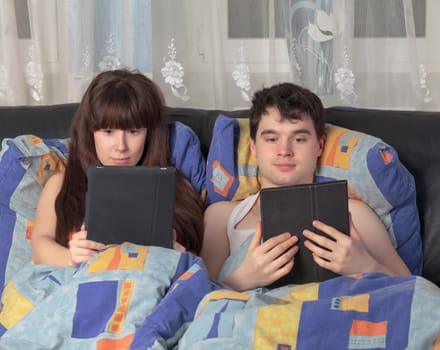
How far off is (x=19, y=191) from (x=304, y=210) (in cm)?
74

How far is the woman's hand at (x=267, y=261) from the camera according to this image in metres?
1.66

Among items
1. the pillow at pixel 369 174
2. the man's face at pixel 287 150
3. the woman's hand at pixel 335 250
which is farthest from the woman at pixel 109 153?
A: the woman's hand at pixel 335 250

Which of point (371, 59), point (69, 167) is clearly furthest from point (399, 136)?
point (69, 167)

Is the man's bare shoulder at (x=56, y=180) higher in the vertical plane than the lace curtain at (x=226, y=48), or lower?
lower

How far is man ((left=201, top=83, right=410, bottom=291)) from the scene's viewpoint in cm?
166

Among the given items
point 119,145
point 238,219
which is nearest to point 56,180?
point 119,145

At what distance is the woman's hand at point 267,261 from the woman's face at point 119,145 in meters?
0.38

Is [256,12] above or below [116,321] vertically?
above

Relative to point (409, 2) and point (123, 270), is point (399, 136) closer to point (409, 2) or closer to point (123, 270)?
point (409, 2)

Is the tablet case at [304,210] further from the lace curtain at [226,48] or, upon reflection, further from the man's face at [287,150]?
the lace curtain at [226,48]

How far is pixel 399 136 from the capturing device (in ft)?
6.49

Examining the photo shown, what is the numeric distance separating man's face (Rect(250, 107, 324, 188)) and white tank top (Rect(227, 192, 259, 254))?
0.08m

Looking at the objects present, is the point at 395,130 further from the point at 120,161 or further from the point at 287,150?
the point at 120,161

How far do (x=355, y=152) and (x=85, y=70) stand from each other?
3.03ft
